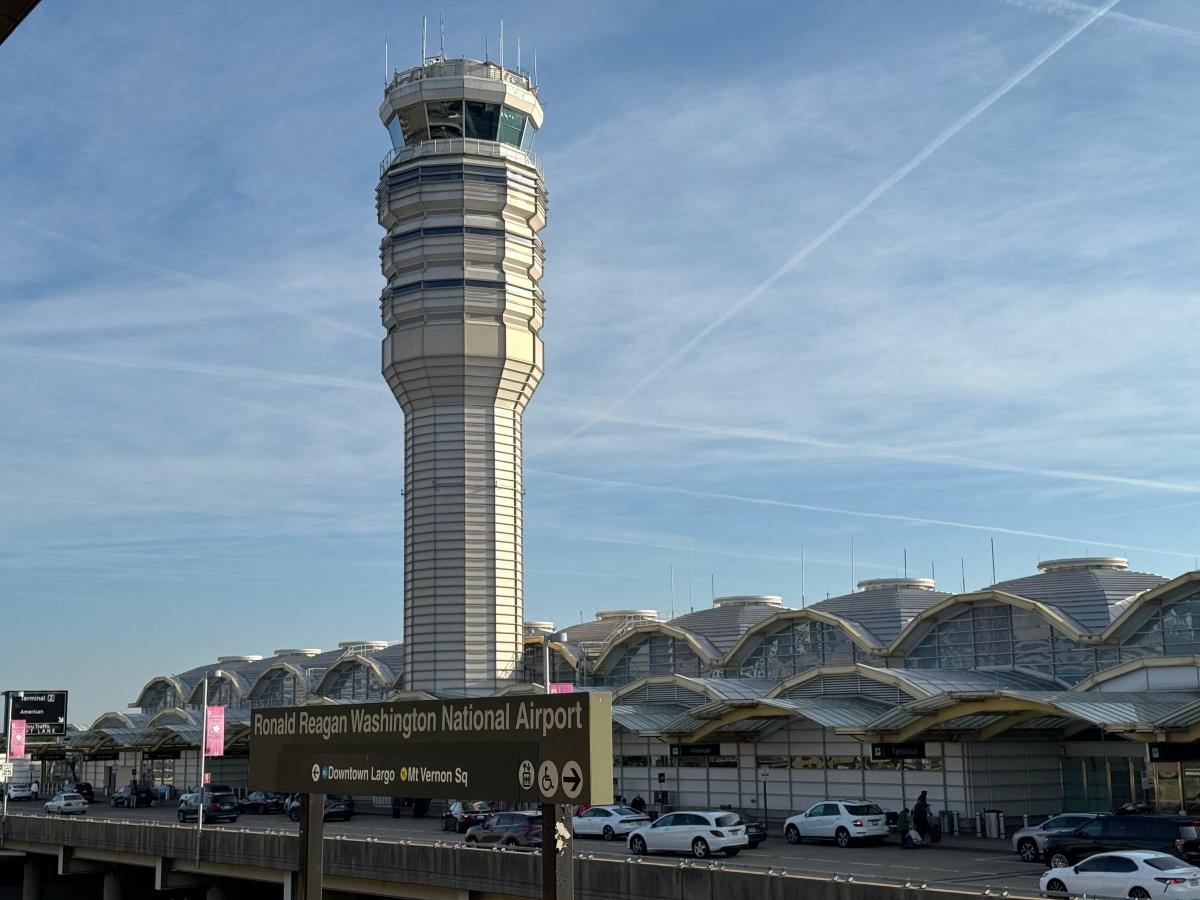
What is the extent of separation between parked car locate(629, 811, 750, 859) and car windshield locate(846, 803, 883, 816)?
4.91 meters

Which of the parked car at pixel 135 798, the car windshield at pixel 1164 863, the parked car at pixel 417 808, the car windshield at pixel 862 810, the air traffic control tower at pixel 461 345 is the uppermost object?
the air traffic control tower at pixel 461 345

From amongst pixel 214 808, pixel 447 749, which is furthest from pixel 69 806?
pixel 447 749

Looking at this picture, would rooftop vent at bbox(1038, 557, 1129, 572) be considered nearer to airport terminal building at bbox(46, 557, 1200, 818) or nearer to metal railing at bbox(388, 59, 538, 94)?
airport terminal building at bbox(46, 557, 1200, 818)

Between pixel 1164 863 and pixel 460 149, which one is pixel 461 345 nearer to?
pixel 460 149

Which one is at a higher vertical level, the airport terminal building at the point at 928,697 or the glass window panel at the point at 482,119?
the glass window panel at the point at 482,119

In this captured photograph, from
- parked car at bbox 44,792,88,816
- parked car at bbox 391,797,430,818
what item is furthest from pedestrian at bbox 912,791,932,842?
parked car at bbox 44,792,88,816

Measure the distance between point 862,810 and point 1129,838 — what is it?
11287 millimetres

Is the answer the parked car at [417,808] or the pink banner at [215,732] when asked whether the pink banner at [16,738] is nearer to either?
the parked car at [417,808]

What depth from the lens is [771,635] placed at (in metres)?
75.0

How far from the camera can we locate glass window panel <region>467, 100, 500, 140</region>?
92.6m

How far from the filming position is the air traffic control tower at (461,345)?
289 feet

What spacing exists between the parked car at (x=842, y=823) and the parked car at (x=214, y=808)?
33604 mm

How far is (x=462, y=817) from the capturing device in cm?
5956

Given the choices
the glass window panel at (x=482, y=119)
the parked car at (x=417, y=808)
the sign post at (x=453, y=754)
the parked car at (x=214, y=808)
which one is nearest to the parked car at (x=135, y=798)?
the parked car at (x=214, y=808)
